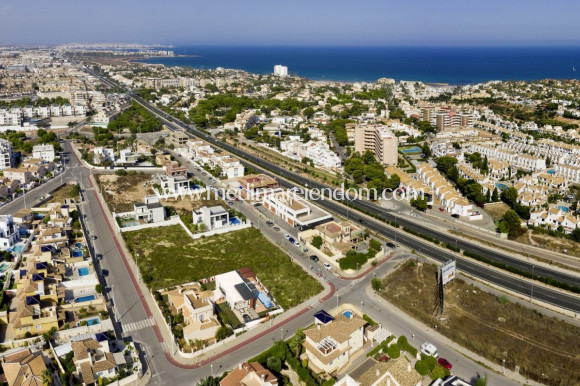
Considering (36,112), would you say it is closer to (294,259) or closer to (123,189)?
(123,189)

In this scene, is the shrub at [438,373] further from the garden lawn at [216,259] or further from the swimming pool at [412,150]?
the swimming pool at [412,150]

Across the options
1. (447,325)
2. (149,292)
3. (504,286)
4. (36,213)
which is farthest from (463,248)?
(36,213)

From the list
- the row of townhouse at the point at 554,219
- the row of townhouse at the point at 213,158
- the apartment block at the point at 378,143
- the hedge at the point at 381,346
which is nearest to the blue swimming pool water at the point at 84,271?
→ the hedge at the point at 381,346

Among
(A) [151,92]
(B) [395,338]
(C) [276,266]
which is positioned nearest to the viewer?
(B) [395,338]

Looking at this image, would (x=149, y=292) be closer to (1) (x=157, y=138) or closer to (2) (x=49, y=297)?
(2) (x=49, y=297)

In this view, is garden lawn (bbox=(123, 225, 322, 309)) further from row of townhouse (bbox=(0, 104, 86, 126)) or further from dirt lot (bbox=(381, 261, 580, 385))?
row of townhouse (bbox=(0, 104, 86, 126))

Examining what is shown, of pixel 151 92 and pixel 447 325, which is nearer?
pixel 447 325
